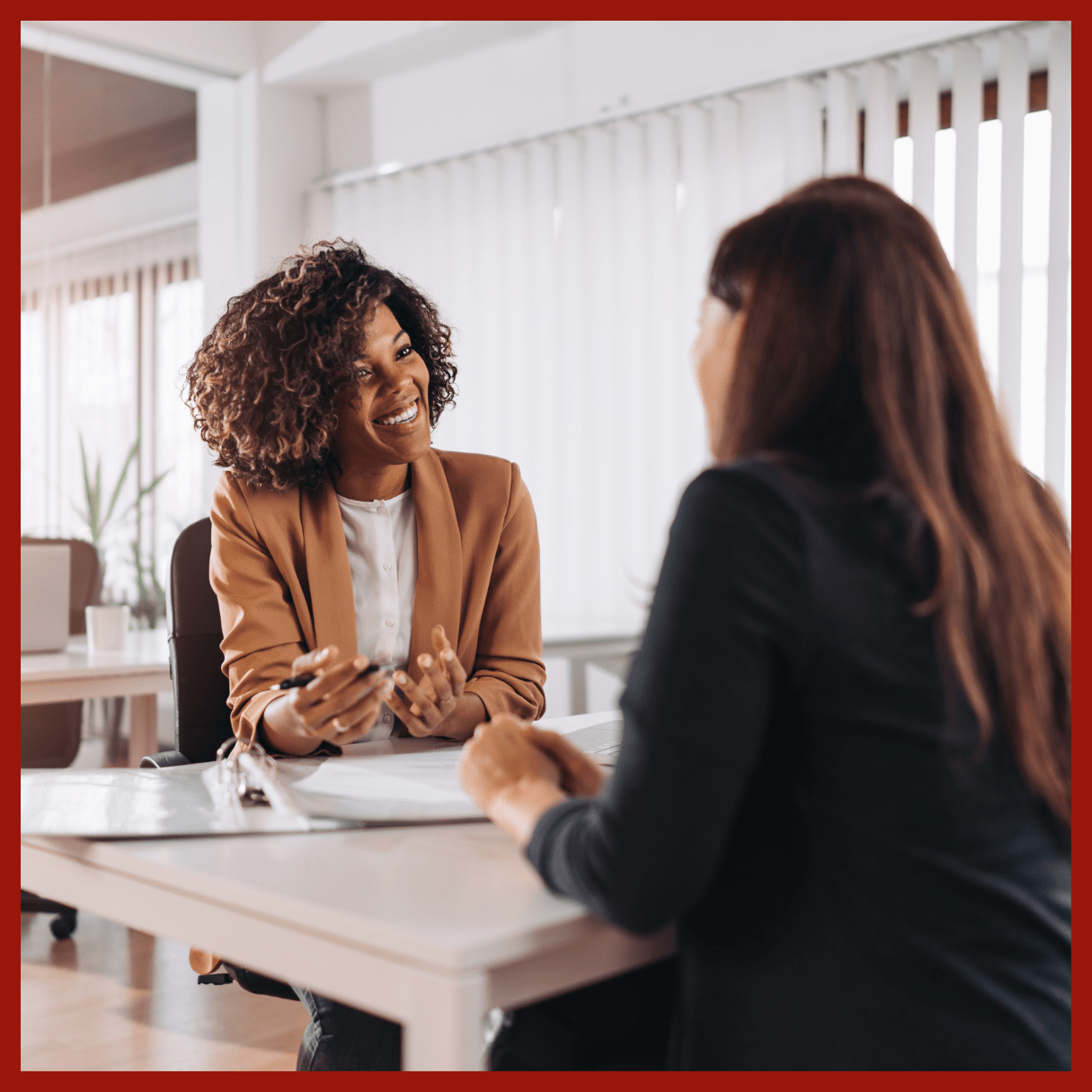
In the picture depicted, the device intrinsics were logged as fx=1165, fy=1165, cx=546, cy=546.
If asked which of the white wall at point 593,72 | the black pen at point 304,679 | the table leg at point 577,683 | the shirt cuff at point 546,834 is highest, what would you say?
the white wall at point 593,72

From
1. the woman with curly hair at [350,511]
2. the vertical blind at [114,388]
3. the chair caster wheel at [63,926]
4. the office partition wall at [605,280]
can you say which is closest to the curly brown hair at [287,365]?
the woman with curly hair at [350,511]

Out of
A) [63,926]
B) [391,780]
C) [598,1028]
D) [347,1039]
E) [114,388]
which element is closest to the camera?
[598,1028]

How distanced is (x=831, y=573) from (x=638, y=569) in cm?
333

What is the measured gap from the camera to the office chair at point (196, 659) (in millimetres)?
1729

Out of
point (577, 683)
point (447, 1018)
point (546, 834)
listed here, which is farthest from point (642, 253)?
point (447, 1018)

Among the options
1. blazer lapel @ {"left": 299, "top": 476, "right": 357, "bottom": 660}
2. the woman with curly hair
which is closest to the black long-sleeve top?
the woman with curly hair

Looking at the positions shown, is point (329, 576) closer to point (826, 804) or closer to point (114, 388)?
point (826, 804)

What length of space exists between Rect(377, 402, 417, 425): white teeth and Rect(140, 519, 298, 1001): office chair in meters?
0.32

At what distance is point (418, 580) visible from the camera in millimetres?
1689

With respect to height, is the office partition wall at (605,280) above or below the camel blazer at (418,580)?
above

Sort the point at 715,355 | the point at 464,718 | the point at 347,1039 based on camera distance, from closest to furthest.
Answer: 1. the point at 715,355
2. the point at 347,1039
3. the point at 464,718

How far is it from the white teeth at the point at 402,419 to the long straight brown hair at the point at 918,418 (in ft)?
2.80

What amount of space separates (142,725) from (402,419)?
5.19 feet

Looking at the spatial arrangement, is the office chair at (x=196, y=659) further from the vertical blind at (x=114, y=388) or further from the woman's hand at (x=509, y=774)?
the vertical blind at (x=114, y=388)
